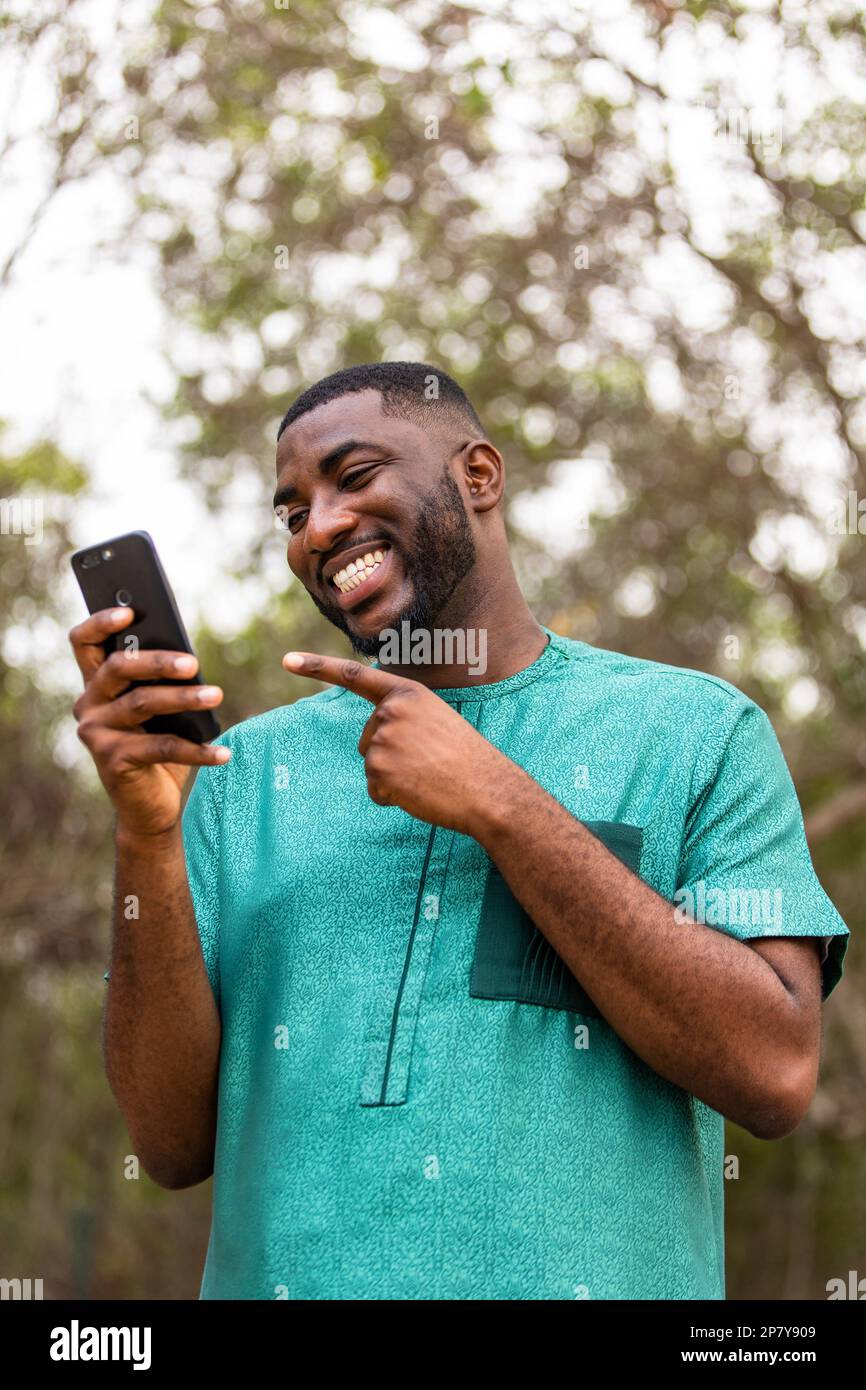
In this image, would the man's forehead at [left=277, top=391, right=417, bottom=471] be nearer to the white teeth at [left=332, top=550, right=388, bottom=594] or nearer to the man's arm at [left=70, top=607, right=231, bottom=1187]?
the white teeth at [left=332, top=550, right=388, bottom=594]

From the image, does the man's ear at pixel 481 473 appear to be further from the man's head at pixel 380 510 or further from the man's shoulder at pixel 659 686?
the man's shoulder at pixel 659 686

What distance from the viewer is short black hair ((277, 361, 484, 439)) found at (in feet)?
8.32

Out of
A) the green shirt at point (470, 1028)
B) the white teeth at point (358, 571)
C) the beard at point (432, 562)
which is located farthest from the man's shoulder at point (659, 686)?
the white teeth at point (358, 571)

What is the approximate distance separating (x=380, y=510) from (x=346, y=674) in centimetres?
45

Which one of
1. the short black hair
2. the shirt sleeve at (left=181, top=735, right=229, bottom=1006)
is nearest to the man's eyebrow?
the short black hair

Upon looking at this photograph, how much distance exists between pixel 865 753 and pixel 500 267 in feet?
9.62

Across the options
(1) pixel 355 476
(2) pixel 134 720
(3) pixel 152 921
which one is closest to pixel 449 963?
(3) pixel 152 921

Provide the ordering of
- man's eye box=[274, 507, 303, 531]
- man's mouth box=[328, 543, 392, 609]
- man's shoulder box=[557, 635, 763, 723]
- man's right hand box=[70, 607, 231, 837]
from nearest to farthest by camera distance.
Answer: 1. man's right hand box=[70, 607, 231, 837]
2. man's shoulder box=[557, 635, 763, 723]
3. man's mouth box=[328, 543, 392, 609]
4. man's eye box=[274, 507, 303, 531]

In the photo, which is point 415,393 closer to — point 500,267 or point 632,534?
point 500,267

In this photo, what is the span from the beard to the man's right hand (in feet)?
1.57

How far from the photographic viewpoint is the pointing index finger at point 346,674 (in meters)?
1.98

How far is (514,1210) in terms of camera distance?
1.91m

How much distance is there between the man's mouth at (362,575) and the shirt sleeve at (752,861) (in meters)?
0.58

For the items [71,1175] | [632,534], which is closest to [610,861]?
[632,534]
